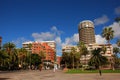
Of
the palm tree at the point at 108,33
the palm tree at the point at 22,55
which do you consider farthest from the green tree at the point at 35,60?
the palm tree at the point at 108,33

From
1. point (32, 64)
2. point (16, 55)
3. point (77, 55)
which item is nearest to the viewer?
point (16, 55)

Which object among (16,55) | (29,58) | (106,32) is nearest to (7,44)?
(16,55)

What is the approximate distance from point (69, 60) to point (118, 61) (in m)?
37.1

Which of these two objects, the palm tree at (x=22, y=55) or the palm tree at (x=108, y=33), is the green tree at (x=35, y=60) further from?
the palm tree at (x=108, y=33)

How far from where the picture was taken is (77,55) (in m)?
127

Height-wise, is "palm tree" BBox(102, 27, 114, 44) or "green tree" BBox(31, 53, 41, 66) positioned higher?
"palm tree" BBox(102, 27, 114, 44)

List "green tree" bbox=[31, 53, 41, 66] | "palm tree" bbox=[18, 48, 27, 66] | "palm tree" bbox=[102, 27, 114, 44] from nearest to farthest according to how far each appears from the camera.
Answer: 1. "palm tree" bbox=[102, 27, 114, 44]
2. "palm tree" bbox=[18, 48, 27, 66]
3. "green tree" bbox=[31, 53, 41, 66]

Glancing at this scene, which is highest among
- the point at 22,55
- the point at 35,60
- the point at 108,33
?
the point at 108,33

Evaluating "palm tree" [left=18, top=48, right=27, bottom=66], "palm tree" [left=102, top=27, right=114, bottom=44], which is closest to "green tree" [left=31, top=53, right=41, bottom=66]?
"palm tree" [left=18, top=48, right=27, bottom=66]

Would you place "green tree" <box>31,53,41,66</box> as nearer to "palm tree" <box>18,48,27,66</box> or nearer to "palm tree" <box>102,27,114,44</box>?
"palm tree" <box>18,48,27,66</box>

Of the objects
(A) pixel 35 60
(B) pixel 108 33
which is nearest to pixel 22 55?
(A) pixel 35 60

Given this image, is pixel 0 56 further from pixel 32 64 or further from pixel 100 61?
pixel 32 64

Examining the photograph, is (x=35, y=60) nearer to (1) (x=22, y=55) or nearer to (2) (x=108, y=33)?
(1) (x=22, y=55)

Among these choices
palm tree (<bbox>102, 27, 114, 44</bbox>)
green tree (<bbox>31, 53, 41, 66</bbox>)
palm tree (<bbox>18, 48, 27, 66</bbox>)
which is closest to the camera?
palm tree (<bbox>102, 27, 114, 44</bbox>)
